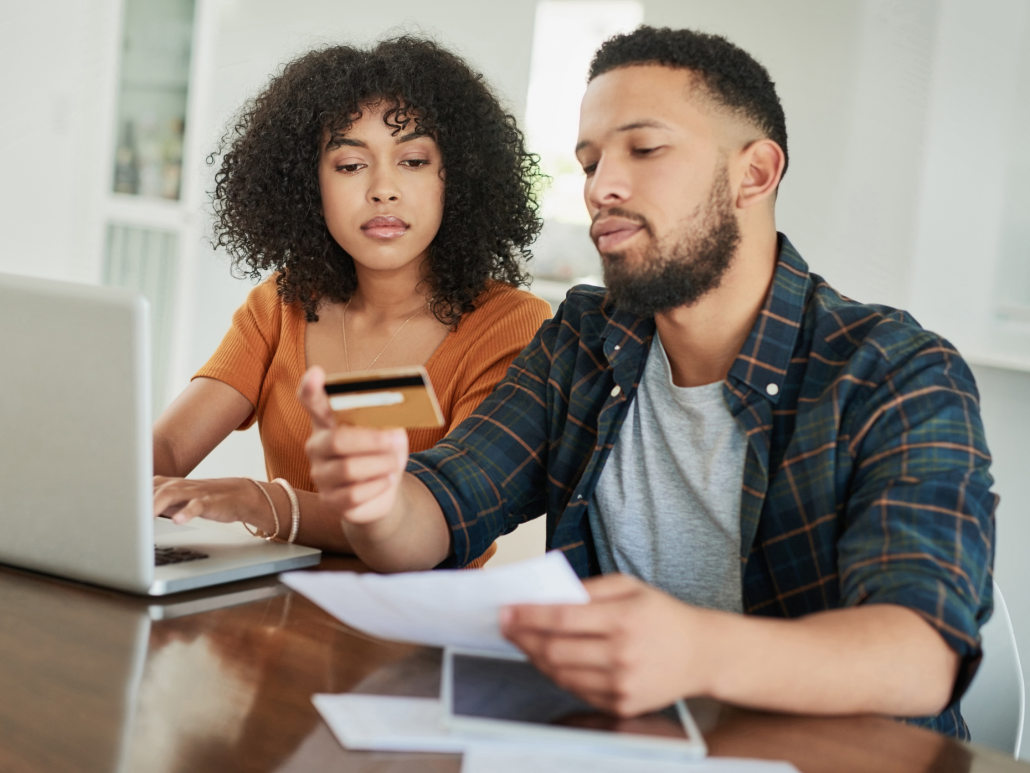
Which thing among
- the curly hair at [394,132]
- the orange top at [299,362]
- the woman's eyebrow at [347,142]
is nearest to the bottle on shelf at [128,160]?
the curly hair at [394,132]

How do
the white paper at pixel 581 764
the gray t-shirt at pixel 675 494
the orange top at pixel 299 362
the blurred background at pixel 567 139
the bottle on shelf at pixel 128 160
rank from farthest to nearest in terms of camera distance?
1. the bottle on shelf at pixel 128 160
2. the blurred background at pixel 567 139
3. the orange top at pixel 299 362
4. the gray t-shirt at pixel 675 494
5. the white paper at pixel 581 764

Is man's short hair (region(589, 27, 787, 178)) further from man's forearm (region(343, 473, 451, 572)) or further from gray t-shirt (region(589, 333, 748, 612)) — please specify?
man's forearm (region(343, 473, 451, 572))

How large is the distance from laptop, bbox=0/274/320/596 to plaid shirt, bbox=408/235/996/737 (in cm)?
36

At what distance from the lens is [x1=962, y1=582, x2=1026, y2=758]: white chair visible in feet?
3.45

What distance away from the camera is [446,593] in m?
0.66

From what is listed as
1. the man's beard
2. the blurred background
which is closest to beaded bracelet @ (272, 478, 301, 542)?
the man's beard

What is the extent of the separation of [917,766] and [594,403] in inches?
25.7

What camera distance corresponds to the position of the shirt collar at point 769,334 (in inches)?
43.8

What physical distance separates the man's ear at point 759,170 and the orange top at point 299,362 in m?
0.48

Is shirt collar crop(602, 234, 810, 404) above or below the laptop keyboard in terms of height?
above

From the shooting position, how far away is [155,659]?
0.80 meters

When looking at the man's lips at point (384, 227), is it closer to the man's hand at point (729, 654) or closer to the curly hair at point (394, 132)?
the curly hair at point (394, 132)

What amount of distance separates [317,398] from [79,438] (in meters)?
0.26

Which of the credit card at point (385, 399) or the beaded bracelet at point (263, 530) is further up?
the credit card at point (385, 399)
